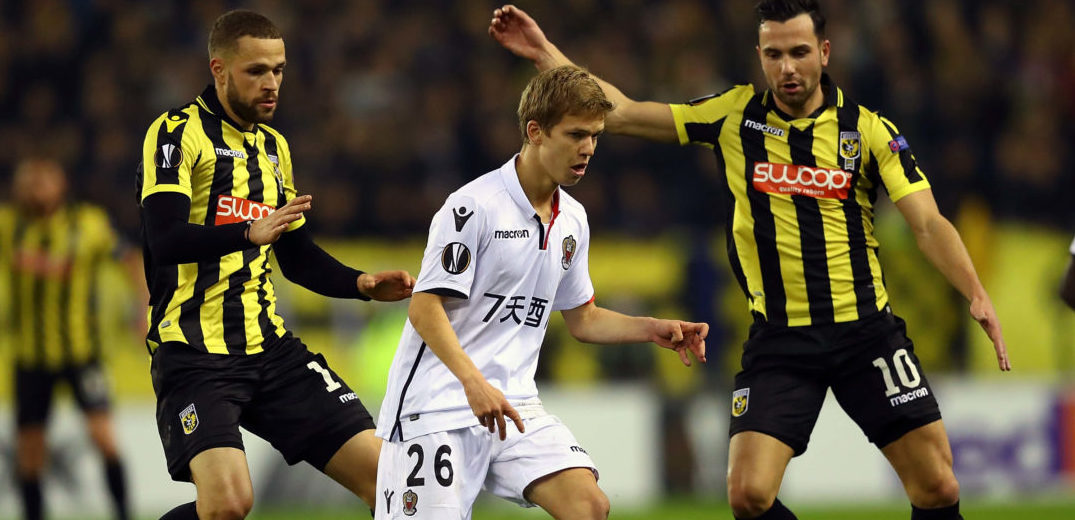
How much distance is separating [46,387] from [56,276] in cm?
71

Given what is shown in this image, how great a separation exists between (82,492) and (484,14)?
6.65m

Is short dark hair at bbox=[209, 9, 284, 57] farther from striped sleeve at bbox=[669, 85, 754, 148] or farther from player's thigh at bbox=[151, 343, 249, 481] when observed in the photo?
striped sleeve at bbox=[669, 85, 754, 148]

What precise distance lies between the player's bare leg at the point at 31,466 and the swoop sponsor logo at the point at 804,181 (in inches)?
209

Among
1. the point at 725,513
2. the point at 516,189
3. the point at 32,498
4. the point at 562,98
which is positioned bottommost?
the point at 725,513

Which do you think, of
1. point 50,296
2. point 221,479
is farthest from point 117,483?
point 221,479

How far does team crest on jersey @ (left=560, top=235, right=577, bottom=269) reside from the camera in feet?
16.5

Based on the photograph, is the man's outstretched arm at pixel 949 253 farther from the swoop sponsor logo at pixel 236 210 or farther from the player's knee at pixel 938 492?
the swoop sponsor logo at pixel 236 210

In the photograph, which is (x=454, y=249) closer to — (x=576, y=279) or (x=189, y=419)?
(x=576, y=279)

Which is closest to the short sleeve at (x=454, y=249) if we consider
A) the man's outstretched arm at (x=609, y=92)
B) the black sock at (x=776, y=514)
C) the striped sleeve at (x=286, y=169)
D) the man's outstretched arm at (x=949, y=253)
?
the striped sleeve at (x=286, y=169)

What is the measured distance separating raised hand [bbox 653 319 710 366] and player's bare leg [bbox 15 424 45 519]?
5370 mm

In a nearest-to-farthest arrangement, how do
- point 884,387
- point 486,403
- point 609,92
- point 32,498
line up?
point 486,403, point 884,387, point 609,92, point 32,498

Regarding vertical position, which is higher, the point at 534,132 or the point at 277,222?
the point at 534,132

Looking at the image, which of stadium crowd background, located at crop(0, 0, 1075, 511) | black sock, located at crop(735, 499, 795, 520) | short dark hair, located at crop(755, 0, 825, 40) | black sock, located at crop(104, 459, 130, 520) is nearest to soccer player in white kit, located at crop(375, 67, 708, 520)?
black sock, located at crop(735, 499, 795, 520)

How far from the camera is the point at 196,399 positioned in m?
5.33
